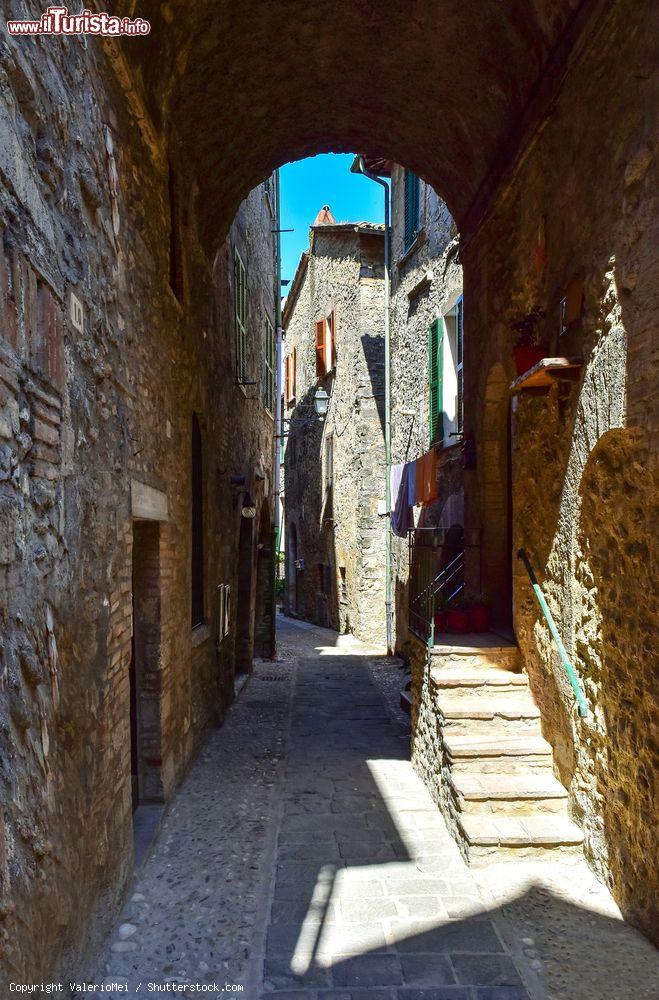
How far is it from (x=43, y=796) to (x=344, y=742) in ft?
16.5

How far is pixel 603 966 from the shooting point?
133 inches

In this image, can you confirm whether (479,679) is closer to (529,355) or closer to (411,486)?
(529,355)

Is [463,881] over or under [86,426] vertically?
under

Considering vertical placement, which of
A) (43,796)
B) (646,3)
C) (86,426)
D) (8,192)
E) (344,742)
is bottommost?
(344,742)

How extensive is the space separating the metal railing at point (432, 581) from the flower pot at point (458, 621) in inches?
7.8

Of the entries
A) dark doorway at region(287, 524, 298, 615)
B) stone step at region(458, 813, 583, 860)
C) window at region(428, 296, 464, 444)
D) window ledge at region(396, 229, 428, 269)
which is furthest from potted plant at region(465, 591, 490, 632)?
dark doorway at region(287, 524, 298, 615)

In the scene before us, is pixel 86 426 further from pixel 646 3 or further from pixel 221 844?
pixel 646 3

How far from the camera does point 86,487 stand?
325cm

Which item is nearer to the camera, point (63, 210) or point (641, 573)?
point (63, 210)

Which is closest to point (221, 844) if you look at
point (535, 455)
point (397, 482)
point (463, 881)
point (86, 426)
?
point (463, 881)

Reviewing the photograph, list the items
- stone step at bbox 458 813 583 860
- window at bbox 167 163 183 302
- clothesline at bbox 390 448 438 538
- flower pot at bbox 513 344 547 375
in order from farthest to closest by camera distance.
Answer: clothesline at bbox 390 448 438 538 → window at bbox 167 163 183 302 → flower pot at bbox 513 344 547 375 → stone step at bbox 458 813 583 860

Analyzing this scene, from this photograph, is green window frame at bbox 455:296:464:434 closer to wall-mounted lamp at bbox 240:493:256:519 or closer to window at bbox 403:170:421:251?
window at bbox 403:170:421:251

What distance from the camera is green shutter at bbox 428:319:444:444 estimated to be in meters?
9.45

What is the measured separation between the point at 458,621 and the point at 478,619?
204mm
